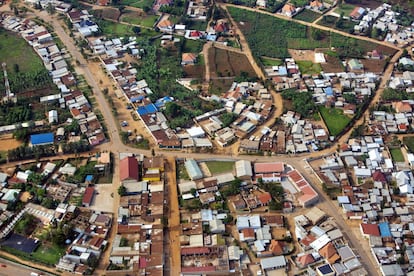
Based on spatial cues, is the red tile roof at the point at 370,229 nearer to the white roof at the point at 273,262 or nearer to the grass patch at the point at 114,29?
the white roof at the point at 273,262

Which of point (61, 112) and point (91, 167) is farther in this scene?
point (61, 112)

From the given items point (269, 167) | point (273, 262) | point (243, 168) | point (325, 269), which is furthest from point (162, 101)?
point (325, 269)

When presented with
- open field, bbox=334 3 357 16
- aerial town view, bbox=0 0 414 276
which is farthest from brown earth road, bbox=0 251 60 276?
open field, bbox=334 3 357 16

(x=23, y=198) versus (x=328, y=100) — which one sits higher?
(x=328, y=100)

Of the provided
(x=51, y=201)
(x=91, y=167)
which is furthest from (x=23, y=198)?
(x=91, y=167)

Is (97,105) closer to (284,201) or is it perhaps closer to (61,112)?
(61,112)

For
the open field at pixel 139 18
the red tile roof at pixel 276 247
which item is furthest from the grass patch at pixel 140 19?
the red tile roof at pixel 276 247
